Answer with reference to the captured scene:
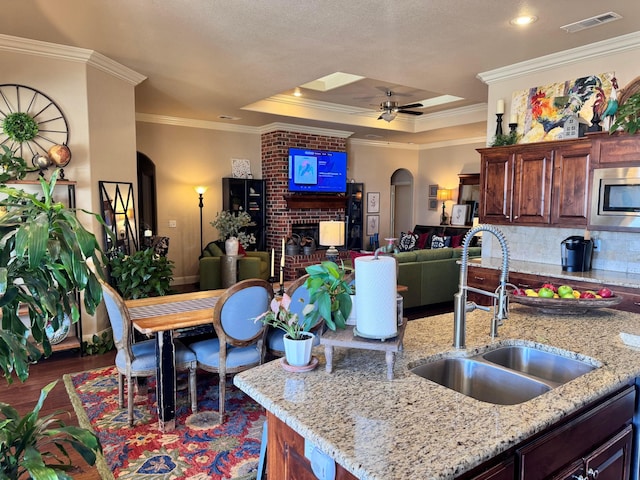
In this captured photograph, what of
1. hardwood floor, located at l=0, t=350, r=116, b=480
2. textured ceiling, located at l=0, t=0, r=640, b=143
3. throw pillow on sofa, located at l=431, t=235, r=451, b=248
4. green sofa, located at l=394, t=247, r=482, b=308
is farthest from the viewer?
throw pillow on sofa, located at l=431, t=235, r=451, b=248

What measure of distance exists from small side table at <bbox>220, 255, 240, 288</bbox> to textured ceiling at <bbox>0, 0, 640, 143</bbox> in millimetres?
2474

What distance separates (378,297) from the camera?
1430mm

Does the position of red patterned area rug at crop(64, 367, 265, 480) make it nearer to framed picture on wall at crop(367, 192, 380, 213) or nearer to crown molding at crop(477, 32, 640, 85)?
crown molding at crop(477, 32, 640, 85)

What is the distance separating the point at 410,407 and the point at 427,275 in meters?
4.89

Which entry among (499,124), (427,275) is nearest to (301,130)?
(427,275)

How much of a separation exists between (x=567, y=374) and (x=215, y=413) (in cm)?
232

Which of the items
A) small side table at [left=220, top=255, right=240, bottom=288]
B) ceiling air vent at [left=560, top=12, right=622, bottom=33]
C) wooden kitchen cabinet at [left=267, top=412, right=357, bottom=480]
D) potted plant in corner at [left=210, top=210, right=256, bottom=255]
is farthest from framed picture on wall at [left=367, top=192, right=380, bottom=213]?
wooden kitchen cabinet at [left=267, top=412, right=357, bottom=480]

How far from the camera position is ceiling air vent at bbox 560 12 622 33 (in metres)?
3.27

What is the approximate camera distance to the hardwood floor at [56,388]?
264 centimetres

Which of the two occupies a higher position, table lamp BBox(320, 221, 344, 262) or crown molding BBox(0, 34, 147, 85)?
crown molding BBox(0, 34, 147, 85)

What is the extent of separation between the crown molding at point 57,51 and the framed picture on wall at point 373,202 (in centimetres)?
646

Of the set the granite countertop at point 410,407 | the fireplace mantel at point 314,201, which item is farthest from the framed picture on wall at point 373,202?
the granite countertop at point 410,407

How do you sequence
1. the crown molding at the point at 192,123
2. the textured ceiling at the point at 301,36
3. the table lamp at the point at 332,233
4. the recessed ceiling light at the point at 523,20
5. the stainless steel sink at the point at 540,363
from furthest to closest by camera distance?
the crown molding at the point at 192,123 < the table lamp at the point at 332,233 < the recessed ceiling light at the point at 523,20 < the textured ceiling at the point at 301,36 < the stainless steel sink at the point at 540,363

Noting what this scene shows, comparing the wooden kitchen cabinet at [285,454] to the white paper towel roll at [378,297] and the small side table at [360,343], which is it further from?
the white paper towel roll at [378,297]
